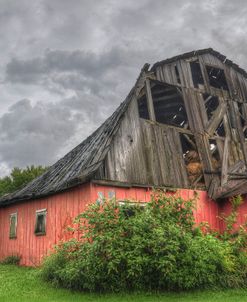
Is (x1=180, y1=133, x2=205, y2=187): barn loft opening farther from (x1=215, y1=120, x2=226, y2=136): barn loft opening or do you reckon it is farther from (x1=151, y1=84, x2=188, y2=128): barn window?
(x1=215, y1=120, x2=226, y2=136): barn loft opening

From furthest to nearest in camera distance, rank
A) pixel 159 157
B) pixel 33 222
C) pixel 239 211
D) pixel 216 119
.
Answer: pixel 216 119, pixel 33 222, pixel 159 157, pixel 239 211

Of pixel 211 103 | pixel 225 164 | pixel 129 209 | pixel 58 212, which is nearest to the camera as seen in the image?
pixel 129 209

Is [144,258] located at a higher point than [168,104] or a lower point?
A: lower

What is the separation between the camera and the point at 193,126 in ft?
54.7

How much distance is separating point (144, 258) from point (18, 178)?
30.5 metres

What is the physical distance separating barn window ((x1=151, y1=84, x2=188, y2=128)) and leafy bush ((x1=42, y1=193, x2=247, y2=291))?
8.72m

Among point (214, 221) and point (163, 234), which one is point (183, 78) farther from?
point (163, 234)

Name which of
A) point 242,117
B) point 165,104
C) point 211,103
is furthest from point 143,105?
point 242,117

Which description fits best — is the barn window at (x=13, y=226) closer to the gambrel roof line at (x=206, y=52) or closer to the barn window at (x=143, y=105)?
the barn window at (x=143, y=105)

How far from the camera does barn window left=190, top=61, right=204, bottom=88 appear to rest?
61.1ft

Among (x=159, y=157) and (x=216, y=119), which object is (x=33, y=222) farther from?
(x=216, y=119)

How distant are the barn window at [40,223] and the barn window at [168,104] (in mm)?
7923

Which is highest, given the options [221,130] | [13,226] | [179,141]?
[221,130]

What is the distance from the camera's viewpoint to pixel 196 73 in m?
19.0
